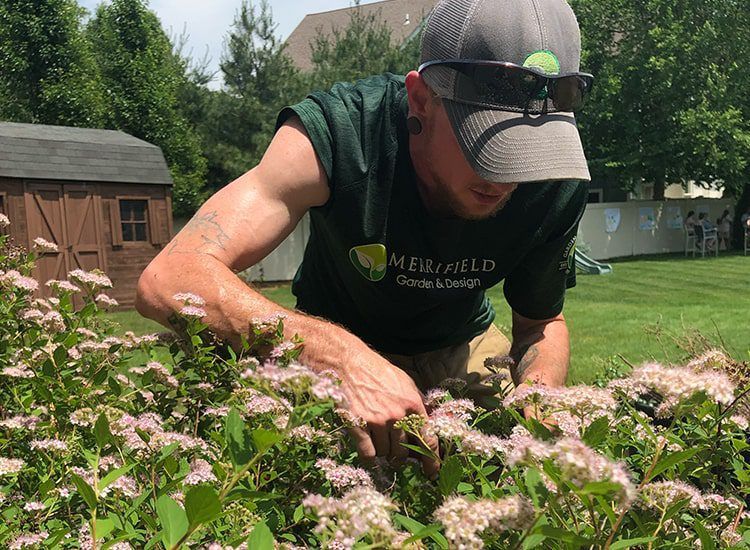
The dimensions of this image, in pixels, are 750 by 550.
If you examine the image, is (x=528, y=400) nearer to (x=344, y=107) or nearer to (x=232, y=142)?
(x=344, y=107)

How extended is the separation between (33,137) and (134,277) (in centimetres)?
378

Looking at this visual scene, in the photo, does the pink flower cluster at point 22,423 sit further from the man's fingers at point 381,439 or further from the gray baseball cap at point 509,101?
the gray baseball cap at point 509,101

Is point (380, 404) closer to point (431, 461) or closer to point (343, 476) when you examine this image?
point (431, 461)

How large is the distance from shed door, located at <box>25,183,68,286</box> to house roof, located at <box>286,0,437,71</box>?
17792mm

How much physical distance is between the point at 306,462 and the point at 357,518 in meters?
0.54

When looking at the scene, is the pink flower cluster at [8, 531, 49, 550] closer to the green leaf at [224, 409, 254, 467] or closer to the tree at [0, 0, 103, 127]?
the green leaf at [224, 409, 254, 467]

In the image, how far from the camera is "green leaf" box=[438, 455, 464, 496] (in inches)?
42.8

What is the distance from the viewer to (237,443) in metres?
0.87

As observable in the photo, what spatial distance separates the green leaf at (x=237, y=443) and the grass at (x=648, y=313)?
3858 mm

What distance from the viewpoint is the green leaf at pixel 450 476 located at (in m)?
1.09

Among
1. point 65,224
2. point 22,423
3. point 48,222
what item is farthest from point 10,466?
point 65,224

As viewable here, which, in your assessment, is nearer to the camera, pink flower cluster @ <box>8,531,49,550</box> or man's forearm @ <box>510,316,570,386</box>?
pink flower cluster @ <box>8,531,49,550</box>

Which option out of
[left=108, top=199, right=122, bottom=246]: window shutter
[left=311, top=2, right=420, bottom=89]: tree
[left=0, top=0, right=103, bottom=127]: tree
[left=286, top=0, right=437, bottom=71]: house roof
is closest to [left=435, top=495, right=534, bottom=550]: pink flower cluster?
[left=108, top=199, right=122, bottom=246]: window shutter

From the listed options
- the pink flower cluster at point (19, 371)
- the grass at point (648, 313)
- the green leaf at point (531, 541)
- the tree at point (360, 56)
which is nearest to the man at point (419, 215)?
the pink flower cluster at point (19, 371)
